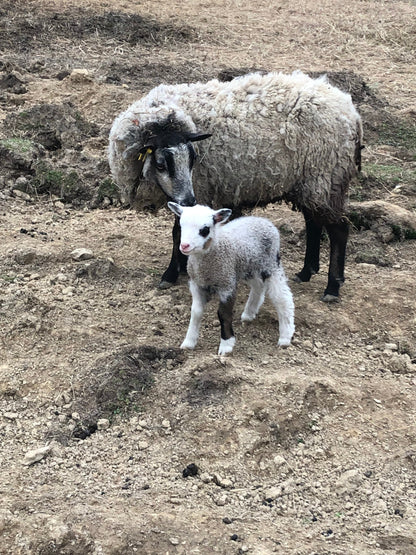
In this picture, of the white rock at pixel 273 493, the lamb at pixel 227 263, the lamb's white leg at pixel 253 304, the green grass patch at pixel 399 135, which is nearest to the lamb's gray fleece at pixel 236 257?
the lamb at pixel 227 263

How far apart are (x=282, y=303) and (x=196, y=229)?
1097 mm

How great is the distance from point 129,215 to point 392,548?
5337mm

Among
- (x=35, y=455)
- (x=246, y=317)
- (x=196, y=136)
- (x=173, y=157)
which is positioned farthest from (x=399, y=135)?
(x=35, y=455)

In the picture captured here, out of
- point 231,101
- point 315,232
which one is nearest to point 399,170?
point 315,232

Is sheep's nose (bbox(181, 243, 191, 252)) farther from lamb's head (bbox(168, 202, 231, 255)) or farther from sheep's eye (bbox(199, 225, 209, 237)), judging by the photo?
sheep's eye (bbox(199, 225, 209, 237))

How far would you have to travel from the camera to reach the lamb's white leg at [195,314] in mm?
5348

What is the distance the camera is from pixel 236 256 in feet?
17.5

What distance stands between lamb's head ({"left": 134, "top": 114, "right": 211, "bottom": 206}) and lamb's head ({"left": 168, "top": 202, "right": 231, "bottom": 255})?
95 centimetres

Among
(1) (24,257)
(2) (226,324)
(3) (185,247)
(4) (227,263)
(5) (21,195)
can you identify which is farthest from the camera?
(5) (21,195)

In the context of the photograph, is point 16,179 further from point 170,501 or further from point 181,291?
point 170,501

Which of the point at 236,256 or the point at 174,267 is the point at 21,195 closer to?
the point at 174,267

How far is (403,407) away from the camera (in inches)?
198

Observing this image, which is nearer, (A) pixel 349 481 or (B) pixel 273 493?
(B) pixel 273 493

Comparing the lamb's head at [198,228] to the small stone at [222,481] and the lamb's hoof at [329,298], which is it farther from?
the lamb's hoof at [329,298]
